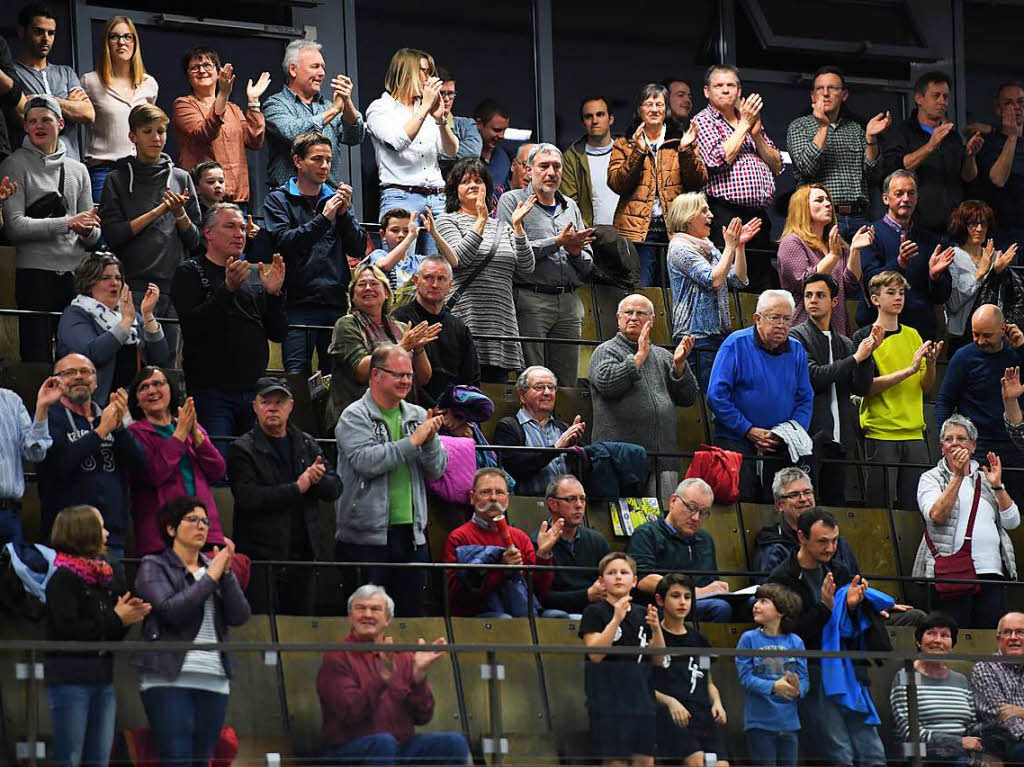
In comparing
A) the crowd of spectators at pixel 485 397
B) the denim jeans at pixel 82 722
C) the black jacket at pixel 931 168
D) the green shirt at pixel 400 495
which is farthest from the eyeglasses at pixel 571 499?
the black jacket at pixel 931 168

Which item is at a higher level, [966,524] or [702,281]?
[702,281]

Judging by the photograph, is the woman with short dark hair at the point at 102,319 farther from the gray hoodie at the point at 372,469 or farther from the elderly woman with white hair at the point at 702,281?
the elderly woman with white hair at the point at 702,281

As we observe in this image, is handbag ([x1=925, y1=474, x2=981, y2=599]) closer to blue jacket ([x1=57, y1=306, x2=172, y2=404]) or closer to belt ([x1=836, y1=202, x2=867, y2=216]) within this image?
belt ([x1=836, y1=202, x2=867, y2=216])

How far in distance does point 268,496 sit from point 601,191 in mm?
4681

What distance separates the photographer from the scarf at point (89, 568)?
345 inches

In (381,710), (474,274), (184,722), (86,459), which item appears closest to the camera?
(184,722)

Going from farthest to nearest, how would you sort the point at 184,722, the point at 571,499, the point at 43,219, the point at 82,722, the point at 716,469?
the point at 716,469
the point at 43,219
the point at 571,499
the point at 184,722
the point at 82,722

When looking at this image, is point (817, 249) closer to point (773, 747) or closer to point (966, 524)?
point (966, 524)

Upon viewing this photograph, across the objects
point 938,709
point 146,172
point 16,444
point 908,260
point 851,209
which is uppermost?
point 851,209

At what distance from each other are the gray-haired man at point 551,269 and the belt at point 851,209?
2188mm

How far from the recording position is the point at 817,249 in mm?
13250

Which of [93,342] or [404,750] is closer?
[404,750]

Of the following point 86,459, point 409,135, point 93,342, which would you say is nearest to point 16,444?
point 86,459

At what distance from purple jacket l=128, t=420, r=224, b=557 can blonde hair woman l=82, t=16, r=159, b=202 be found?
9.20 feet
